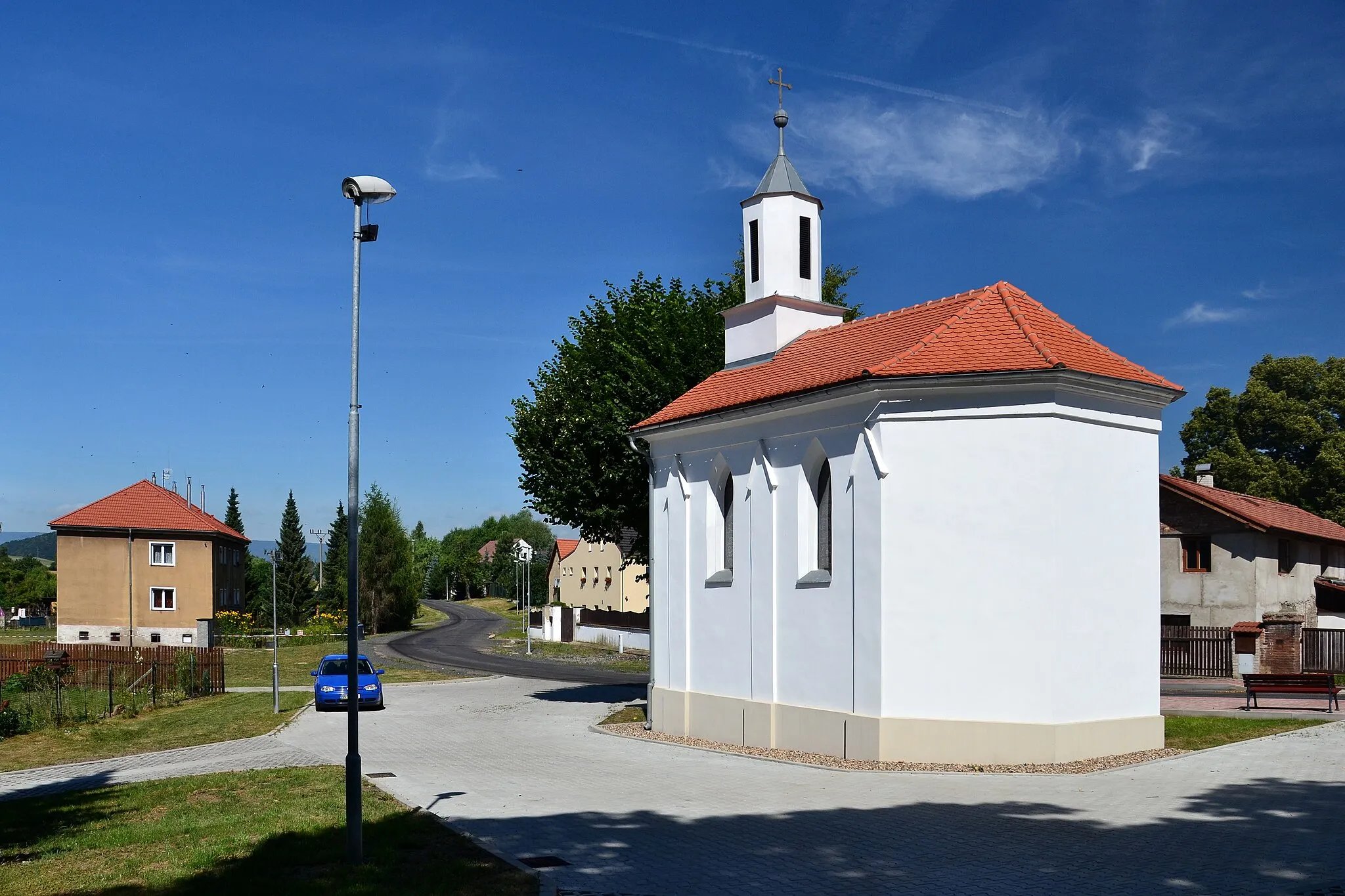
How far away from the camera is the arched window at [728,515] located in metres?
21.6

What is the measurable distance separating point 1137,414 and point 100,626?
55889 millimetres

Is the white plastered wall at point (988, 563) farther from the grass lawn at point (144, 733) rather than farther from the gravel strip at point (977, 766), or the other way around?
the grass lawn at point (144, 733)

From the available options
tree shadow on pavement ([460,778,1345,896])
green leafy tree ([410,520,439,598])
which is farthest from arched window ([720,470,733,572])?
green leafy tree ([410,520,439,598])

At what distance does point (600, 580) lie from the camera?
70.5m

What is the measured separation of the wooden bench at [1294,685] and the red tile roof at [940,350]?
8360 mm

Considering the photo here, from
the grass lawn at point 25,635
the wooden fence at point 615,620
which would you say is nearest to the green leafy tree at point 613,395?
the wooden fence at point 615,620

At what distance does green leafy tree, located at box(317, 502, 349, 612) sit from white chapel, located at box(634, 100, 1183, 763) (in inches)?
2325

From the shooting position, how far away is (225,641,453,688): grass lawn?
132 feet

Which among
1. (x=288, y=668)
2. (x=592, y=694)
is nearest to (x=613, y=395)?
(x=592, y=694)

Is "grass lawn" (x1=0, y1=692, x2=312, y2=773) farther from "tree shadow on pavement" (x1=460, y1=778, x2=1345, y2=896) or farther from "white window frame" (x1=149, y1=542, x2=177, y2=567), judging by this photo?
"white window frame" (x1=149, y1=542, x2=177, y2=567)

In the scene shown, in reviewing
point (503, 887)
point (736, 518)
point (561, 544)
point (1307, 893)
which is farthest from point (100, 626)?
point (1307, 893)

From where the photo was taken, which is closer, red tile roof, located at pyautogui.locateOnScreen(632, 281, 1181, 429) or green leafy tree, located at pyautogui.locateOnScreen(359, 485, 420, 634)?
red tile roof, located at pyautogui.locateOnScreen(632, 281, 1181, 429)

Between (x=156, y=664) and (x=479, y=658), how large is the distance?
68.1ft

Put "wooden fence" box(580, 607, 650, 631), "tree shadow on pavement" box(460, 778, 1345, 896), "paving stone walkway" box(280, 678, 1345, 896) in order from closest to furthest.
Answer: "tree shadow on pavement" box(460, 778, 1345, 896) → "paving stone walkway" box(280, 678, 1345, 896) → "wooden fence" box(580, 607, 650, 631)
